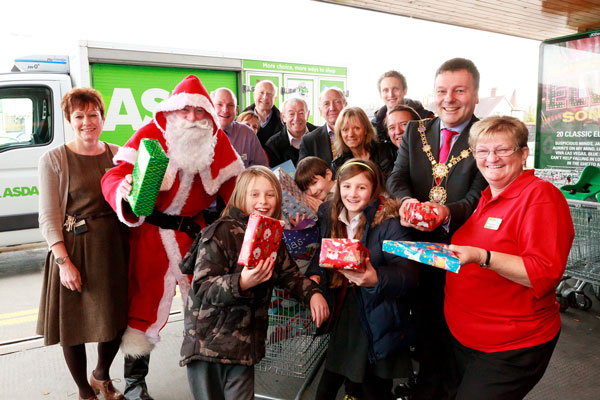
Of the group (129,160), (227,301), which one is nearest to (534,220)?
(227,301)

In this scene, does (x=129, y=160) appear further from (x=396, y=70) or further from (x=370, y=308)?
(x=396, y=70)

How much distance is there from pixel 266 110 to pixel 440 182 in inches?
116

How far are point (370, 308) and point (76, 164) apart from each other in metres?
1.82

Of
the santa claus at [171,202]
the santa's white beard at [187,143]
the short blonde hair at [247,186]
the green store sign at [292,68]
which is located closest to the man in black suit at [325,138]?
the santa claus at [171,202]

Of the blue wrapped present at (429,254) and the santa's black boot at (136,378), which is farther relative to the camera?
the santa's black boot at (136,378)

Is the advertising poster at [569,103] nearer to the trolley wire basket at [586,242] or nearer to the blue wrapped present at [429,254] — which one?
the trolley wire basket at [586,242]

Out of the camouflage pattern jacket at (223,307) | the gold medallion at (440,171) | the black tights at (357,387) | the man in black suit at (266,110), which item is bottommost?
the black tights at (357,387)

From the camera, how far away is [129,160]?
2336 mm

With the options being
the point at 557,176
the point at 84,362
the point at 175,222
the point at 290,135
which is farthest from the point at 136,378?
the point at 557,176

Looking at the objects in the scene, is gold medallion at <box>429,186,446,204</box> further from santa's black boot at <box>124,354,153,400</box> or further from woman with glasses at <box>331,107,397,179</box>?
santa's black boot at <box>124,354,153,400</box>

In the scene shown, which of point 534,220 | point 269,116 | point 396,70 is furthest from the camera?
point 269,116

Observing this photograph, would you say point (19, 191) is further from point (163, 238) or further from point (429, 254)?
point (429, 254)

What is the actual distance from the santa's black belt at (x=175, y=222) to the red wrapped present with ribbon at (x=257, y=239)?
886 millimetres

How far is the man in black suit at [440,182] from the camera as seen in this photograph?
2.18 meters
